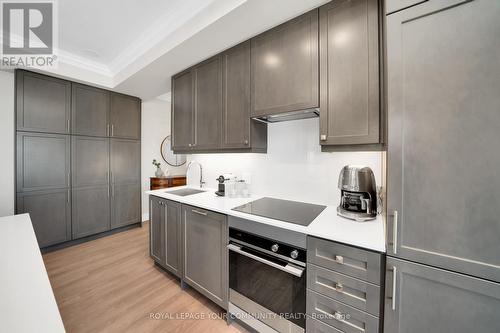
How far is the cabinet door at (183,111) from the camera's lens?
222 centimetres

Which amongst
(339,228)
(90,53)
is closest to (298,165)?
(339,228)

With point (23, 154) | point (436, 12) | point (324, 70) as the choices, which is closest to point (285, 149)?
point (324, 70)

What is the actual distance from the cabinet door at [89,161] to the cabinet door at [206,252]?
223cm

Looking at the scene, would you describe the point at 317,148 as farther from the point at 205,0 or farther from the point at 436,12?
the point at 205,0

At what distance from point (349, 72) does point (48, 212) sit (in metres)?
3.91

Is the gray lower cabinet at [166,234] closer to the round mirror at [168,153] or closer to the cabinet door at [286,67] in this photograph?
the cabinet door at [286,67]

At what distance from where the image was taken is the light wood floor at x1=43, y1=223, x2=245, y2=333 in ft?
4.97

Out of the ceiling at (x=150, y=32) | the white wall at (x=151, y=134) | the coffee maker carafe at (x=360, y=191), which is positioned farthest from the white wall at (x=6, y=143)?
the coffee maker carafe at (x=360, y=191)

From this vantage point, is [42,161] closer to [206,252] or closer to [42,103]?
[42,103]

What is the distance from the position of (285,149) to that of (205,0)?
1.43 m

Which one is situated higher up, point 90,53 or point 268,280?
point 90,53

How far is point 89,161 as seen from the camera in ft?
9.73

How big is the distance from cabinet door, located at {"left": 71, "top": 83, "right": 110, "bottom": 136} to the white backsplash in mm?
2476

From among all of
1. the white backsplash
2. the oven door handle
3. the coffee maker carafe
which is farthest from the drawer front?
the white backsplash
